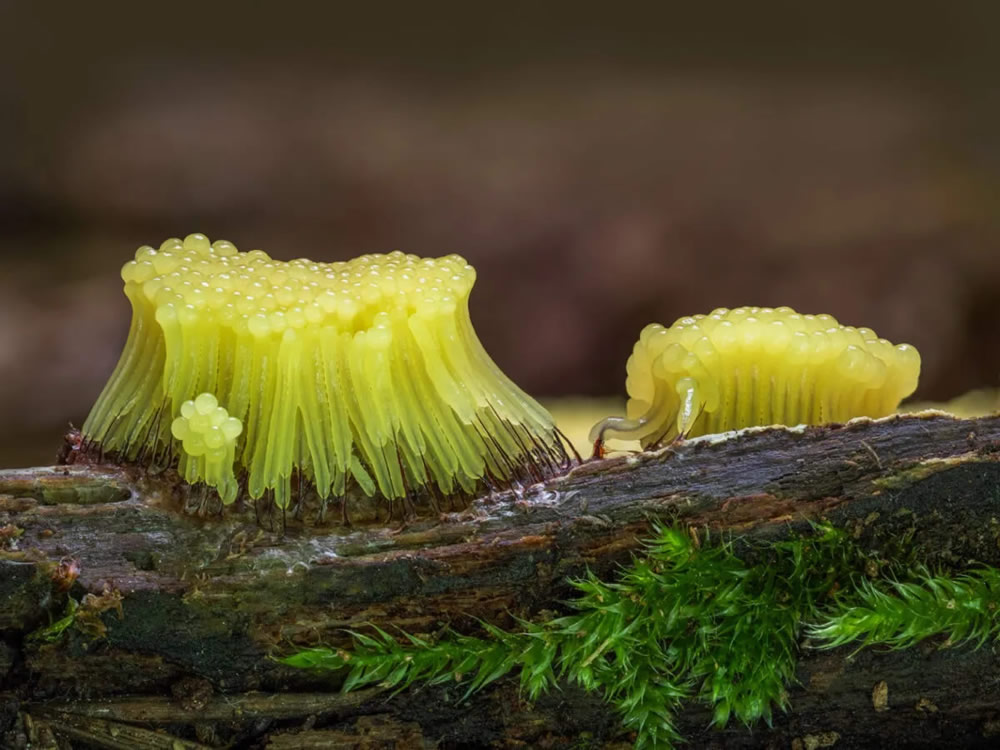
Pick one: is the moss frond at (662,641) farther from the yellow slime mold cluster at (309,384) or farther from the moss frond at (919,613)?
the yellow slime mold cluster at (309,384)

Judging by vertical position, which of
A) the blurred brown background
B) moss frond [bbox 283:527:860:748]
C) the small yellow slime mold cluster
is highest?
the blurred brown background

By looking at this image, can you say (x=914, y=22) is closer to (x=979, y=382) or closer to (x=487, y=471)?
(x=979, y=382)

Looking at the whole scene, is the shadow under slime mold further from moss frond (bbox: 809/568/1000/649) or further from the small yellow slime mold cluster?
moss frond (bbox: 809/568/1000/649)

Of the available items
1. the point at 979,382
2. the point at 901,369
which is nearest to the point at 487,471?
the point at 901,369

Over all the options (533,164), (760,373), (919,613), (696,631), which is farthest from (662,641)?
(533,164)

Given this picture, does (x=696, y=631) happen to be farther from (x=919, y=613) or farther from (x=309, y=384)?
(x=309, y=384)

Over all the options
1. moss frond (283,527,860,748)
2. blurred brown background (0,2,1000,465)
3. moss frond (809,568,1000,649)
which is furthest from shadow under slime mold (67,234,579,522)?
blurred brown background (0,2,1000,465)

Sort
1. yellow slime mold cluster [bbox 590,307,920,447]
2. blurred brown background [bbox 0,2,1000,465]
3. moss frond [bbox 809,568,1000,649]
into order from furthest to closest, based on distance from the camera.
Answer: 1. blurred brown background [bbox 0,2,1000,465]
2. yellow slime mold cluster [bbox 590,307,920,447]
3. moss frond [bbox 809,568,1000,649]
